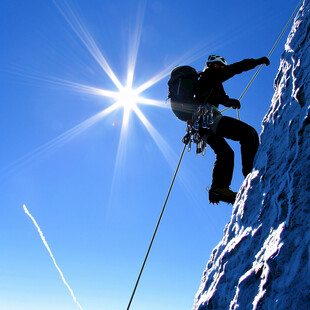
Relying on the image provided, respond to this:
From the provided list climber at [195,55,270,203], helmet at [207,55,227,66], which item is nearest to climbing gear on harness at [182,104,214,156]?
climber at [195,55,270,203]

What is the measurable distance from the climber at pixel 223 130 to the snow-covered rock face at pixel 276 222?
482 millimetres

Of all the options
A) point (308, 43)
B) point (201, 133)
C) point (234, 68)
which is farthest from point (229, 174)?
point (308, 43)

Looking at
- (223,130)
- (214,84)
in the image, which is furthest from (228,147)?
(214,84)

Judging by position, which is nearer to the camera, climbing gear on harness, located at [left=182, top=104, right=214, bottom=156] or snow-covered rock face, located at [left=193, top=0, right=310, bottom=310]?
snow-covered rock face, located at [left=193, top=0, right=310, bottom=310]

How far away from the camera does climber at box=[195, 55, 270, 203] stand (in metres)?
4.09

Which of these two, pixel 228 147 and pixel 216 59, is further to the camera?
pixel 216 59

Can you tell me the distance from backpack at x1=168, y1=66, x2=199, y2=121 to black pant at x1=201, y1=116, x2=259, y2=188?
2.54ft

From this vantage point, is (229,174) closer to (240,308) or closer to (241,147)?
(241,147)

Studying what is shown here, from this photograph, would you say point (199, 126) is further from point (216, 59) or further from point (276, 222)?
point (276, 222)

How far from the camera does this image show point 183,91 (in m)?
5.30

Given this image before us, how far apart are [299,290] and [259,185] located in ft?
4.49

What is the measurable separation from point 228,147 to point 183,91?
144cm

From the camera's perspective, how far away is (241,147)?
4.09m

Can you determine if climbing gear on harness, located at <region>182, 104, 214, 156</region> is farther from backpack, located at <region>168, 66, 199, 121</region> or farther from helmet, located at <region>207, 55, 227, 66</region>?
helmet, located at <region>207, 55, 227, 66</region>
